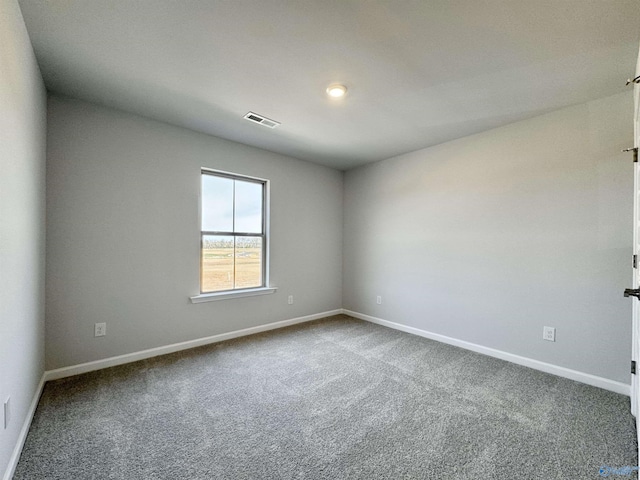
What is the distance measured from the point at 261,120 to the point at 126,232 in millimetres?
1751

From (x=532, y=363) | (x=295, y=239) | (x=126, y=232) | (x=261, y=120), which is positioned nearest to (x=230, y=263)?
(x=295, y=239)

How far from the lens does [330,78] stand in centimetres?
214

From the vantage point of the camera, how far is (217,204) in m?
3.46

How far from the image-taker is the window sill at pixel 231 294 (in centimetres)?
323

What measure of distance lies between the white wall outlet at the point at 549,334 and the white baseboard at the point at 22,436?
3.88 meters

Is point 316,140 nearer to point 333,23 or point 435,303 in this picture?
point 333,23

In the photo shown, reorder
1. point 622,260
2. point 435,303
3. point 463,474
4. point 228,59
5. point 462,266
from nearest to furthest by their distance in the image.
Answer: point 463,474 → point 228,59 → point 622,260 → point 462,266 → point 435,303

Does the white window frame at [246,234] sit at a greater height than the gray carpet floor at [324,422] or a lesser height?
greater

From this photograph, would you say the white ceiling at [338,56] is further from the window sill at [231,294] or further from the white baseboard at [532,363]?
the white baseboard at [532,363]

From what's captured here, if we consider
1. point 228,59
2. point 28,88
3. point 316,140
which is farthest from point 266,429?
point 316,140

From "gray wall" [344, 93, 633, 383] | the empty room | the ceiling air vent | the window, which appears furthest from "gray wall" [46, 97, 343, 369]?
"gray wall" [344, 93, 633, 383]

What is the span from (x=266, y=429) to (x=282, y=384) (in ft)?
1.91

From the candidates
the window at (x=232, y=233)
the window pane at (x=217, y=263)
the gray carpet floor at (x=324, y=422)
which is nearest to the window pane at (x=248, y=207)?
the window at (x=232, y=233)

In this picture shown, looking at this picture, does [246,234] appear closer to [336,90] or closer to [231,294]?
[231,294]
